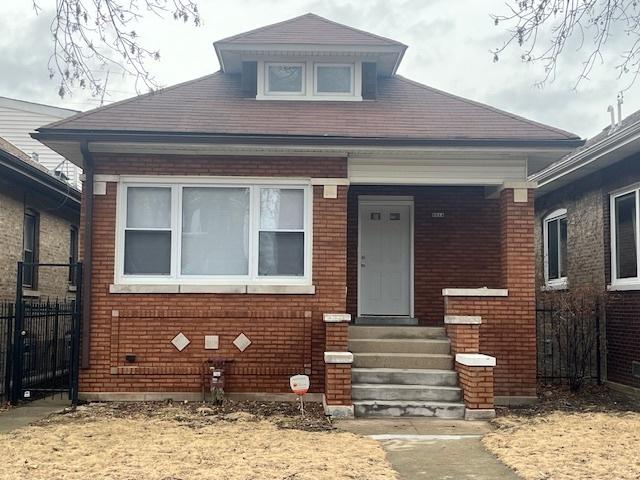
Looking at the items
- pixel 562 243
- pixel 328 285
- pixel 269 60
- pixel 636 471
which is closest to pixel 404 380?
pixel 328 285

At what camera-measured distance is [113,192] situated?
10.1 m

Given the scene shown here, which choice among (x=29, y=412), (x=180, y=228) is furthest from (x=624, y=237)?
(x=29, y=412)

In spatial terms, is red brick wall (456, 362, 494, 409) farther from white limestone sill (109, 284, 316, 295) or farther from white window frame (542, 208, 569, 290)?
white window frame (542, 208, 569, 290)

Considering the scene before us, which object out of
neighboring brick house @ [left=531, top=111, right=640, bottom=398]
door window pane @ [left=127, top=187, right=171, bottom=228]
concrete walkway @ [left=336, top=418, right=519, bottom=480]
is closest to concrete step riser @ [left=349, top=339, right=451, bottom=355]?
concrete walkway @ [left=336, top=418, right=519, bottom=480]

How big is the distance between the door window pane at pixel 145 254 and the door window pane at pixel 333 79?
3.73m

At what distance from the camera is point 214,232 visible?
10281 millimetres

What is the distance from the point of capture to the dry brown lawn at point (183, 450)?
5.98 metres

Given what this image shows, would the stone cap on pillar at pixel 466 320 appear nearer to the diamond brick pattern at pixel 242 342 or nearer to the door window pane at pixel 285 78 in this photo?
the diamond brick pattern at pixel 242 342

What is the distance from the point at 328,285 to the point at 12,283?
5.91 metres

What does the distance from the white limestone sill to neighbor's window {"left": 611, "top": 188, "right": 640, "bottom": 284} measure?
5.32 meters

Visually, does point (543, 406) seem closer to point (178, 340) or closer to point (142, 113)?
point (178, 340)

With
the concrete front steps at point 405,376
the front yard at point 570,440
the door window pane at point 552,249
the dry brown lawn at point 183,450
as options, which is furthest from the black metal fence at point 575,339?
the dry brown lawn at point 183,450

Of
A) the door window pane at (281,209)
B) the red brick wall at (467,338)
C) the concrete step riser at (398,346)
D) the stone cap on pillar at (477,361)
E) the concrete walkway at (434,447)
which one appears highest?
the door window pane at (281,209)

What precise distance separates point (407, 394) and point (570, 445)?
99.6 inches
